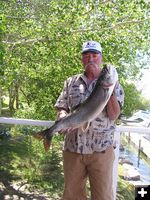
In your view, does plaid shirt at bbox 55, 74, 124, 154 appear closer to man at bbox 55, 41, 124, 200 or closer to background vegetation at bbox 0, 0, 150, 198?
man at bbox 55, 41, 124, 200

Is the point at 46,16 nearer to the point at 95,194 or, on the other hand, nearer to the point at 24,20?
the point at 24,20

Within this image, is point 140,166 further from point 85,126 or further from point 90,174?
point 85,126

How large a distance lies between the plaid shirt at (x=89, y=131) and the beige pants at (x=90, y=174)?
55 millimetres

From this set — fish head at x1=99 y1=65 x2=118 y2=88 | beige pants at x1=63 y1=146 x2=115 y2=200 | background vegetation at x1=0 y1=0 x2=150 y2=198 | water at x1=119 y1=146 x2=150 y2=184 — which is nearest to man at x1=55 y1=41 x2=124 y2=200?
beige pants at x1=63 y1=146 x2=115 y2=200

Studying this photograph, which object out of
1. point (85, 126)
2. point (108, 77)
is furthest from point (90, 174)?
point (108, 77)

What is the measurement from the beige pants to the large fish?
0.29 m

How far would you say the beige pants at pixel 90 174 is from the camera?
9.96 feet

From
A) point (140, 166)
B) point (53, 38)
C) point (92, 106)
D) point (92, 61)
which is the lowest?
point (140, 166)

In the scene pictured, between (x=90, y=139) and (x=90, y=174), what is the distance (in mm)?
301

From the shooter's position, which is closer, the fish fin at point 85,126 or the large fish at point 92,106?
the large fish at point 92,106

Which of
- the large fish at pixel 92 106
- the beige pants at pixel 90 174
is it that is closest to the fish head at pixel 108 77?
the large fish at pixel 92 106

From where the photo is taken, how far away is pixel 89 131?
9.87 ft

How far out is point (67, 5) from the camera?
25.4 ft

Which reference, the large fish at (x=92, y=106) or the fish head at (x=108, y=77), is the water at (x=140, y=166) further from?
the fish head at (x=108, y=77)
